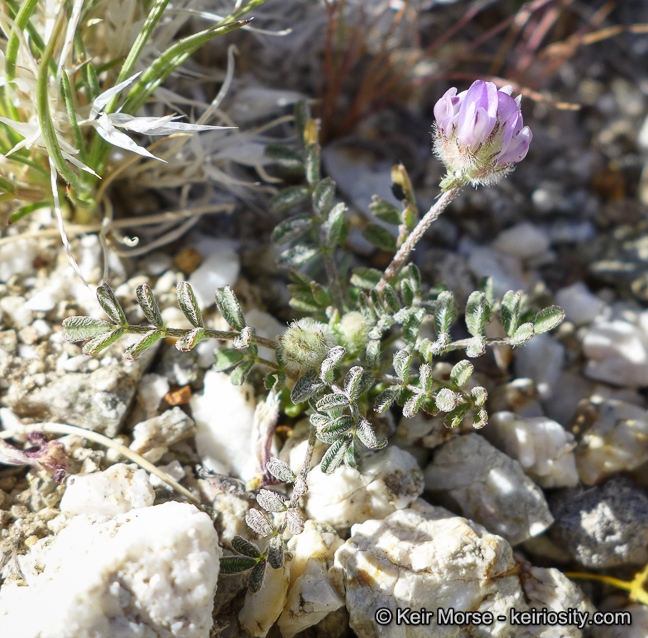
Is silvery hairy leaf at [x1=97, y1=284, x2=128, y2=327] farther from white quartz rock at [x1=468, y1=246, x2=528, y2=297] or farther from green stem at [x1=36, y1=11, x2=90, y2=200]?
white quartz rock at [x1=468, y1=246, x2=528, y2=297]

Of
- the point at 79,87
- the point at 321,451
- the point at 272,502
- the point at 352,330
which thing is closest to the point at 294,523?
the point at 272,502

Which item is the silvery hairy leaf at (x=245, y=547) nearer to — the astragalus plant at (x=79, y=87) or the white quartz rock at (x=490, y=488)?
the white quartz rock at (x=490, y=488)

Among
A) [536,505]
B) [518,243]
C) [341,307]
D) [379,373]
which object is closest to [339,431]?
[379,373]

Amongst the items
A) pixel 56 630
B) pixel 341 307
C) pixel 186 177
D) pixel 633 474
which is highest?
pixel 186 177

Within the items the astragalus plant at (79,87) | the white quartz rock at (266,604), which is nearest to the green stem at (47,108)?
the astragalus plant at (79,87)

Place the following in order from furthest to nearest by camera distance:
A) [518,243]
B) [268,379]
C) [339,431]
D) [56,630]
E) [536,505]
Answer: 1. [518,243]
2. [536,505]
3. [268,379]
4. [339,431]
5. [56,630]

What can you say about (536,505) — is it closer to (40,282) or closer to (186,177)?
(186,177)

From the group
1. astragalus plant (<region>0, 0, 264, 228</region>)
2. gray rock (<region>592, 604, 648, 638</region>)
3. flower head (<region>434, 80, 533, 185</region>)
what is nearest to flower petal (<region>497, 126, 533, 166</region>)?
flower head (<region>434, 80, 533, 185</region>)
